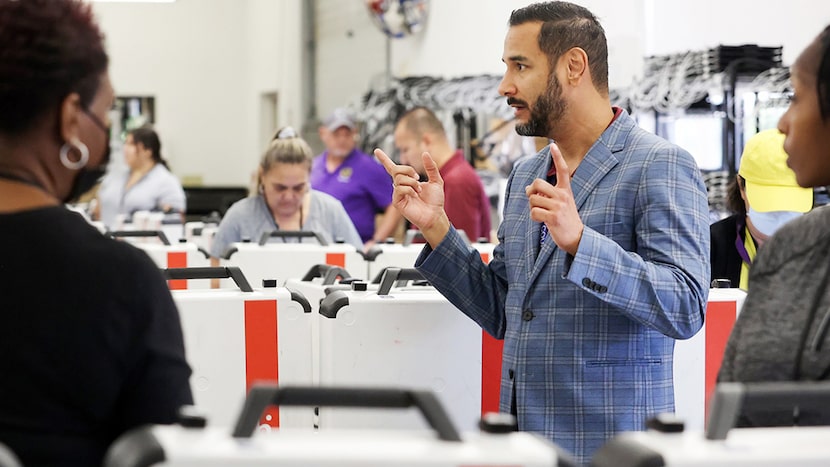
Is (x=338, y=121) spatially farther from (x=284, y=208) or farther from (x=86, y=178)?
(x=86, y=178)

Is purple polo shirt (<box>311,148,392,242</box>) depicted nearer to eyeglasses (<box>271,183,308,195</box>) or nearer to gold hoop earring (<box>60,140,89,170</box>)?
eyeglasses (<box>271,183,308,195</box>)

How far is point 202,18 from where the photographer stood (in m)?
17.6

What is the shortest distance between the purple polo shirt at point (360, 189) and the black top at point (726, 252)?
3630 mm

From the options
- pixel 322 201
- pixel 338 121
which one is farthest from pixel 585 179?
pixel 338 121

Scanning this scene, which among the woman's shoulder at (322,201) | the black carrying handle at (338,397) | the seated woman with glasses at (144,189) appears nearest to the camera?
the black carrying handle at (338,397)

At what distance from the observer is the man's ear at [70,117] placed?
138 cm

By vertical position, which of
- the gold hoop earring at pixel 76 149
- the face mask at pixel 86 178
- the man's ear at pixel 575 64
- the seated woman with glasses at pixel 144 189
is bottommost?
the seated woman with glasses at pixel 144 189

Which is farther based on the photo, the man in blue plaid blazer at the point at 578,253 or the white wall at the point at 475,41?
the white wall at the point at 475,41

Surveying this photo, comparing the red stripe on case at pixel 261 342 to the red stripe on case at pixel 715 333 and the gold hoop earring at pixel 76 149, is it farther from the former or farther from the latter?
the gold hoop earring at pixel 76 149

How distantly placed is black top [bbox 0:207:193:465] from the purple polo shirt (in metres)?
5.72

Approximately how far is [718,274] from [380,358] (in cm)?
149

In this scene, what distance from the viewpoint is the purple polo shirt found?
725cm

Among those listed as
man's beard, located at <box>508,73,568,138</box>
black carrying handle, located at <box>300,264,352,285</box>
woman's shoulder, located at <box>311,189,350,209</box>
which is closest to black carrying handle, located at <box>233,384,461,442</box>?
man's beard, located at <box>508,73,568,138</box>

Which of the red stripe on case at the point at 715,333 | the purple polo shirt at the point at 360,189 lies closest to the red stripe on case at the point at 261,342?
the red stripe on case at the point at 715,333
